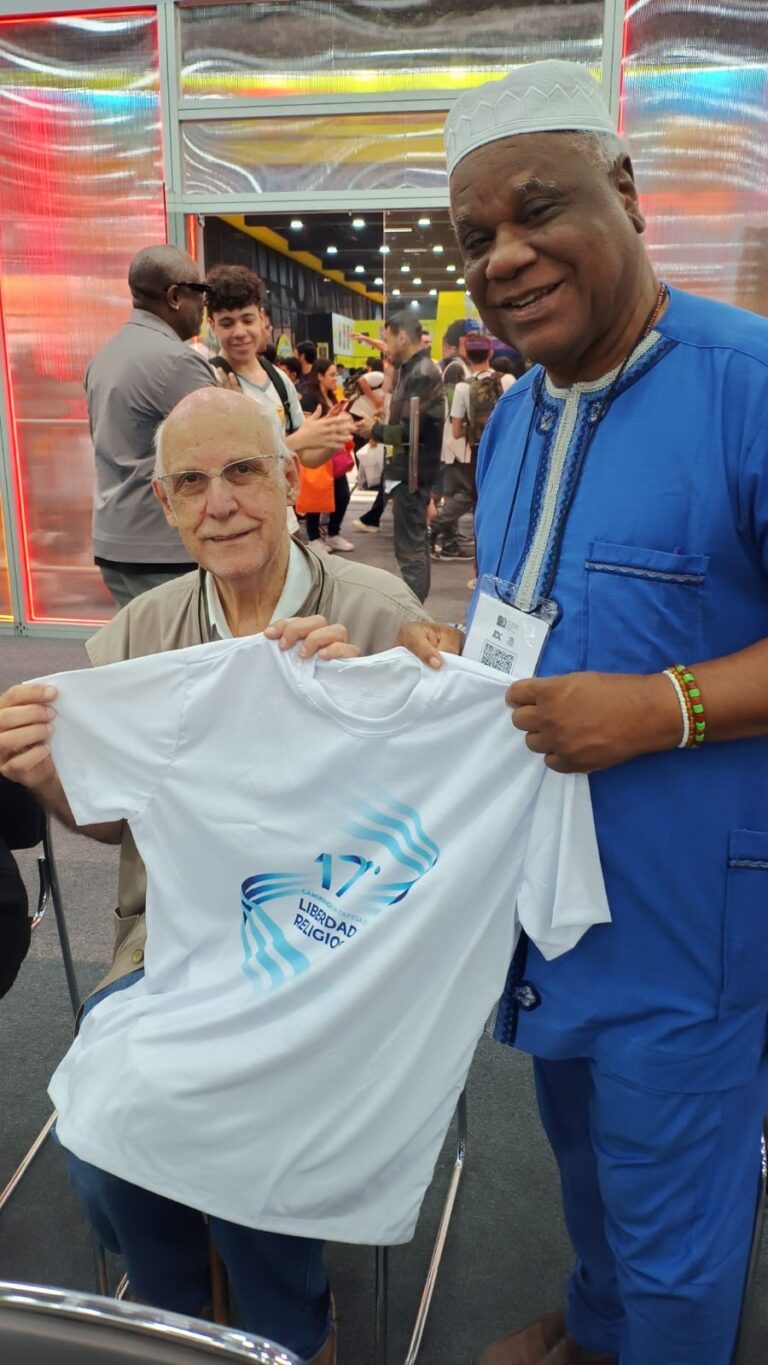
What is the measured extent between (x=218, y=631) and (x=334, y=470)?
607 centimetres

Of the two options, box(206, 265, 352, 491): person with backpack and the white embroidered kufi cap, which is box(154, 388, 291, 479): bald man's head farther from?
box(206, 265, 352, 491): person with backpack

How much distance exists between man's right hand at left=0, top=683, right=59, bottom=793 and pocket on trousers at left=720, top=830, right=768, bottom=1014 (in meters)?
0.82

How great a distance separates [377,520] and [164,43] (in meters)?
4.69

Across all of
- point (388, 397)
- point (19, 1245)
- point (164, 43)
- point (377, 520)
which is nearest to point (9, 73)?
point (164, 43)

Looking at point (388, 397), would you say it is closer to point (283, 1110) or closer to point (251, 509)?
point (251, 509)

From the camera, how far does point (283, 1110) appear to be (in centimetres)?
120

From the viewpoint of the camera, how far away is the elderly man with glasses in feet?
4.30

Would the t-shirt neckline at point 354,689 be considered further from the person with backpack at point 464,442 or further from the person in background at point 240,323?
the person with backpack at point 464,442

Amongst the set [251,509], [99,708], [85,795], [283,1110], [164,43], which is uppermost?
[164,43]

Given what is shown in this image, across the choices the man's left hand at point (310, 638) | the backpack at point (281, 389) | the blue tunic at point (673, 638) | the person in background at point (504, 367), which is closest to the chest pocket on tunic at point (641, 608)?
the blue tunic at point (673, 638)

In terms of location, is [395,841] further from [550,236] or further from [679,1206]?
[550,236]

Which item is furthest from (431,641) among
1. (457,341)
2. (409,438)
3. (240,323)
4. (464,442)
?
(464,442)

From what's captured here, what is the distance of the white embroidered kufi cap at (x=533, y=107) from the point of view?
0.96 metres

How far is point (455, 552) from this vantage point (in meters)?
7.54
